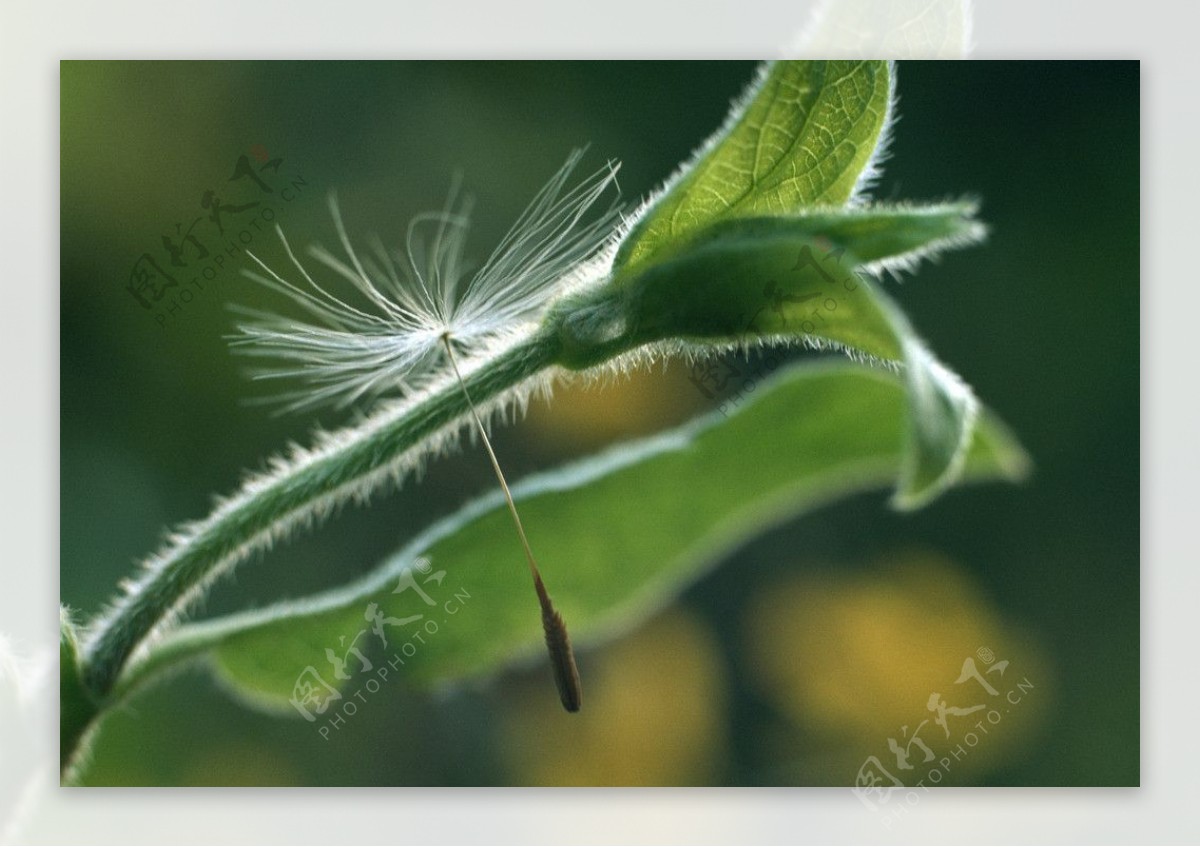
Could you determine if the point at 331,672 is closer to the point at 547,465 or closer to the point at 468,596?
the point at 468,596

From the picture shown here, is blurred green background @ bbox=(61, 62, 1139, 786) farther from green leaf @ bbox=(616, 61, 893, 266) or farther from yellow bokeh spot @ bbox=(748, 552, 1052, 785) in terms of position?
green leaf @ bbox=(616, 61, 893, 266)

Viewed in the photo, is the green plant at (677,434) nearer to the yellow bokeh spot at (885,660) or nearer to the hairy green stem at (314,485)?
the hairy green stem at (314,485)

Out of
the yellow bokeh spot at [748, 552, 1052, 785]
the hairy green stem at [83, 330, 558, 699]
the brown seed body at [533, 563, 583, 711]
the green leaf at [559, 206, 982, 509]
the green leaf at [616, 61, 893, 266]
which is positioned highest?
the green leaf at [616, 61, 893, 266]

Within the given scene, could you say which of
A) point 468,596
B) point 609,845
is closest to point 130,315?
point 468,596

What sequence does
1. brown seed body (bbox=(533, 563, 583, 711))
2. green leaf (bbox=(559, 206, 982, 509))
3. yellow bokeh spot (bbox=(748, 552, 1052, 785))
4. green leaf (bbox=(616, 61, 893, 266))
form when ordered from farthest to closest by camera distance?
1. yellow bokeh spot (bbox=(748, 552, 1052, 785))
2. brown seed body (bbox=(533, 563, 583, 711))
3. green leaf (bbox=(616, 61, 893, 266))
4. green leaf (bbox=(559, 206, 982, 509))

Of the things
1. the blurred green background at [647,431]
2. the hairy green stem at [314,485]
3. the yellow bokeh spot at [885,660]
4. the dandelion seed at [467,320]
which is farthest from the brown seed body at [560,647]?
the yellow bokeh spot at [885,660]

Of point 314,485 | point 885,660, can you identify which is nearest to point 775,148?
point 314,485

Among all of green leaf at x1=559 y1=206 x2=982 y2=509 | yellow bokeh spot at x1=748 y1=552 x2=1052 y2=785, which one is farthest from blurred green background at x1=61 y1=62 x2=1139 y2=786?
green leaf at x1=559 y1=206 x2=982 y2=509
